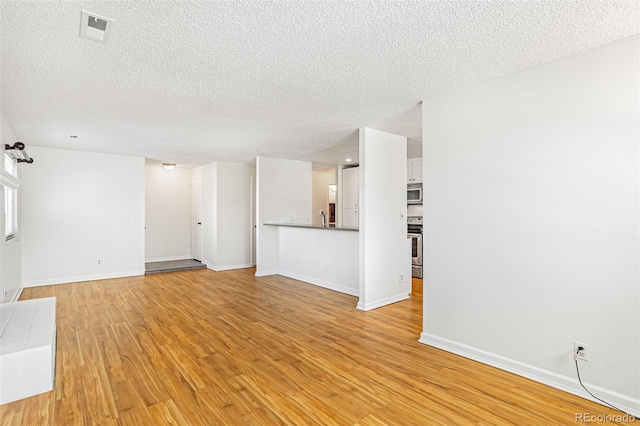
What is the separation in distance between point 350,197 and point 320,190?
5.60ft

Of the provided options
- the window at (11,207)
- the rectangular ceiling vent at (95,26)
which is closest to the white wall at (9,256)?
the window at (11,207)

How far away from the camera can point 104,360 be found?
2785 millimetres

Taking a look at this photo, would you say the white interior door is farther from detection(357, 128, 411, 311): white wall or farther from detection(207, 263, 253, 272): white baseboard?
detection(357, 128, 411, 311): white wall

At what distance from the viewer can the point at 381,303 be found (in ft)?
14.4

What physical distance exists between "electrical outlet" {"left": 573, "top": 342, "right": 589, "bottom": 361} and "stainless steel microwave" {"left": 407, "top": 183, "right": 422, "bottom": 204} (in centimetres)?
442

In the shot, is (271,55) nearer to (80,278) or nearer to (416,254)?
(416,254)

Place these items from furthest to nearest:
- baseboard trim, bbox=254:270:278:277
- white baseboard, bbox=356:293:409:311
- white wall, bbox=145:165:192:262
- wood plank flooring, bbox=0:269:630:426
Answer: white wall, bbox=145:165:192:262 → baseboard trim, bbox=254:270:278:277 → white baseboard, bbox=356:293:409:311 → wood plank flooring, bbox=0:269:630:426

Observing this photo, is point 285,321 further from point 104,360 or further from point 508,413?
point 508,413

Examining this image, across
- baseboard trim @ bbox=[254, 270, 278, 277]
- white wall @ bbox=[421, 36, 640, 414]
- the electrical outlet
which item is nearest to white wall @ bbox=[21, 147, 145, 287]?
baseboard trim @ bbox=[254, 270, 278, 277]

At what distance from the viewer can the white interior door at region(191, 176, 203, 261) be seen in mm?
7938

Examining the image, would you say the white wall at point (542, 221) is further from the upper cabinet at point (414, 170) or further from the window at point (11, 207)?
the window at point (11, 207)

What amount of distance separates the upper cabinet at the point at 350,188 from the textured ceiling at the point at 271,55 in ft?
13.3

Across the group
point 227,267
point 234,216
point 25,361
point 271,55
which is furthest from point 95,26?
point 227,267

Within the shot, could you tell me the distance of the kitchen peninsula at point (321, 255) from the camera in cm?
507
